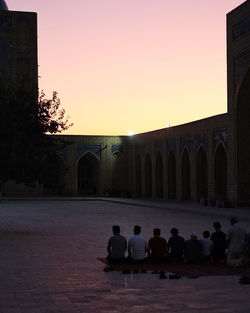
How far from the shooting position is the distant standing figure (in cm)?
901

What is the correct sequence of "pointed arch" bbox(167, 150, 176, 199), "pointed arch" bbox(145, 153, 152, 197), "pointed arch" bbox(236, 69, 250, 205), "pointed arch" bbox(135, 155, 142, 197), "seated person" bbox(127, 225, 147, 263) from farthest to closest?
"pointed arch" bbox(135, 155, 142, 197), "pointed arch" bbox(145, 153, 152, 197), "pointed arch" bbox(167, 150, 176, 199), "pointed arch" bbox(236, 69, 250, 205), "seated person" bbox(127, 225, 147, 263)

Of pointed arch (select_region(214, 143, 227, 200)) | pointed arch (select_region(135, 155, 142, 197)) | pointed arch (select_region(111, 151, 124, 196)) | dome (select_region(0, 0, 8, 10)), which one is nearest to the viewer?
pointed arch (select_region(214, 143, 227, 200))

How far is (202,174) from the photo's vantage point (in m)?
29.2

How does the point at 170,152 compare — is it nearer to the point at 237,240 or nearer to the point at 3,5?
the point at 3,5

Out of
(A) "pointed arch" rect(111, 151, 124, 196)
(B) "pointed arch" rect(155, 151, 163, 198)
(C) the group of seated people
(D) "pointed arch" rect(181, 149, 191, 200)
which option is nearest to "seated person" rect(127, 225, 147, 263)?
(C) the group of seated people

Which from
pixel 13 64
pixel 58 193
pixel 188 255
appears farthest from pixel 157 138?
pixel 188 255

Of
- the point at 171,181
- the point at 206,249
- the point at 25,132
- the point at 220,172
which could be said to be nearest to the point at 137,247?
the point at 206,249

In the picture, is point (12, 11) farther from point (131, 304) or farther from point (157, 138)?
point (131, 304)

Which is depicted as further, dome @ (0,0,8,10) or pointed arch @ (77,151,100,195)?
dome @ (0,0,8,10)

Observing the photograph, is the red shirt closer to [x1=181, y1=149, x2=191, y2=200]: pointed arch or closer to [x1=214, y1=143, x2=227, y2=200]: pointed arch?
[x1=214, y1=143, x2=227, y2=200]: pointed arch

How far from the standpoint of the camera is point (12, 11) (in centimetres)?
4159

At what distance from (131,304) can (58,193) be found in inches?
1333

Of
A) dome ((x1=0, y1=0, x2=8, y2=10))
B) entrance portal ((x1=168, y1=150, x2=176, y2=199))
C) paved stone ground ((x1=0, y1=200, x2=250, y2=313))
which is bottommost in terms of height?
paved stone ground ((x1=0, y1=200, x2=250, y2=313))

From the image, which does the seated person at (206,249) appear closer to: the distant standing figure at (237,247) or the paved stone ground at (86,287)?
the distant standing figure at (237,247)
